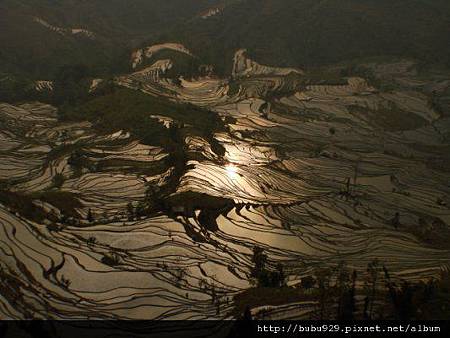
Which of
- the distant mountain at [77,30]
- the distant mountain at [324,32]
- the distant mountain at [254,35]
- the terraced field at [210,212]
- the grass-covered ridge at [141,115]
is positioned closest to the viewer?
the terraced field at [210,212]

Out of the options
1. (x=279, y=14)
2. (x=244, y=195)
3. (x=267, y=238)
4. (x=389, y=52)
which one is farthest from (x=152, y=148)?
(x=279, y=14)

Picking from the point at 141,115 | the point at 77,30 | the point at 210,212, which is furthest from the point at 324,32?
the point at 210,212

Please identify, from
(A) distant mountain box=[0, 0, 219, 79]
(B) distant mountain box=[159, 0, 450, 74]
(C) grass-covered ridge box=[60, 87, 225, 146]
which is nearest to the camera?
(C) grass-covered ridge box=[60, 87, 225, 146]

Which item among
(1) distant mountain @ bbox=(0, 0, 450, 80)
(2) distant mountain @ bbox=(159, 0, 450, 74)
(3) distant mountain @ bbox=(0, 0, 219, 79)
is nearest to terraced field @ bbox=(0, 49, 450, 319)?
(3) distant mountain @ bbox=(0, 0, 219, 79)

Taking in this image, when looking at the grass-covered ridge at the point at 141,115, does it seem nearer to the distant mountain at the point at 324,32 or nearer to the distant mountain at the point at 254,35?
the distant mountain at the point at 254,35

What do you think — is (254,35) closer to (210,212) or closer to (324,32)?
(324,32)

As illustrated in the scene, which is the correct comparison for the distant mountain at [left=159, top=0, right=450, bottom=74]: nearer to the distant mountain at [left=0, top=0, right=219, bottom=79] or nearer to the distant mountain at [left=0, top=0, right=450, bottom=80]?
the distant mountain at [left=0, top=0, right=450, bottom=80]

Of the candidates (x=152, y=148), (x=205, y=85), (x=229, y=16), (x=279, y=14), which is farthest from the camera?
(x=229, y=16)

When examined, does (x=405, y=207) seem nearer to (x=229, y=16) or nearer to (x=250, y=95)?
(x=250, y=95)

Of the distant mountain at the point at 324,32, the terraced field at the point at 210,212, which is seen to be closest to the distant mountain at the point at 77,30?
the distant mountain at the point at 324,32
